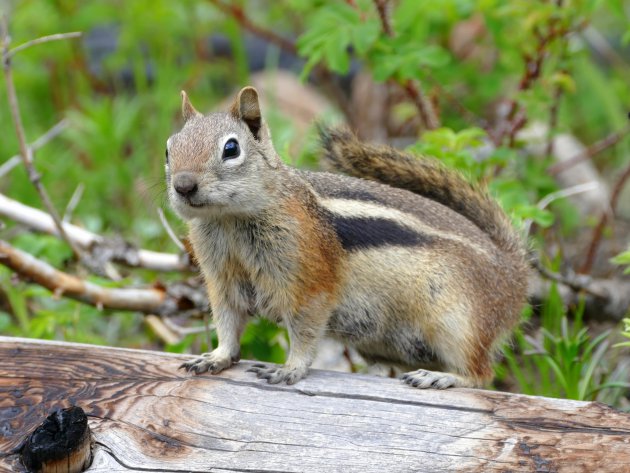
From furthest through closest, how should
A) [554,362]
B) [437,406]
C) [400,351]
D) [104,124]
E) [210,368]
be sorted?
[104,124]
[554,362]
[400,351]
[210,368]
[437,406]

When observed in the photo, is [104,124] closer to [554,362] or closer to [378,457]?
[554,362]

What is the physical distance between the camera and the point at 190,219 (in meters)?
3.14

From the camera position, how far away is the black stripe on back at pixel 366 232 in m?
3.39

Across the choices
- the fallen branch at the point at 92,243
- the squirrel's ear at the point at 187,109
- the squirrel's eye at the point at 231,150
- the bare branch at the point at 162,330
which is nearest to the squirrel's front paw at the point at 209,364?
the squirrel's eye at the point at 231,150

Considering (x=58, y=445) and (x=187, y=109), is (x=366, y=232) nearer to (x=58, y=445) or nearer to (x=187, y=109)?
(x=187, y=109)

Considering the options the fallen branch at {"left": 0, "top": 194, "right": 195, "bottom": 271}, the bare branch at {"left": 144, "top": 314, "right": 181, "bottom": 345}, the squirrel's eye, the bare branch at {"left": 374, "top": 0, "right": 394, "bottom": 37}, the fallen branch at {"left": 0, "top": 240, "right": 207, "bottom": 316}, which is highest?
the bare branch at {"left": 374, "top": 0, "right": 394, "bottom": 37}

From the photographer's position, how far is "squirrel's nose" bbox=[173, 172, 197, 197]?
288 centimetres

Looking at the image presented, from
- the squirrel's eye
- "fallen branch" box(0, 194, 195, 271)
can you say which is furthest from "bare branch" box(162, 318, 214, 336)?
the squirrel's eye

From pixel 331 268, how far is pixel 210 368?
59cm

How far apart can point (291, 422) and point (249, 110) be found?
1.17 m

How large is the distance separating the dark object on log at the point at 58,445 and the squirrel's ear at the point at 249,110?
1268 mm

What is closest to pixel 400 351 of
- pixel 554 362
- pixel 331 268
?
pixel 331 268

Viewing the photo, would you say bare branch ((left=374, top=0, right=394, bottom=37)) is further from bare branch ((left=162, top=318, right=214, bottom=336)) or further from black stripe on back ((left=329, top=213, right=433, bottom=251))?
bare branch ((left=162, top=318, right=214, bottom=336))

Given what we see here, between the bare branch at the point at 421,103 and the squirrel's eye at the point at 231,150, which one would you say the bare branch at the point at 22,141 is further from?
the bare branch at the point at 421,103
